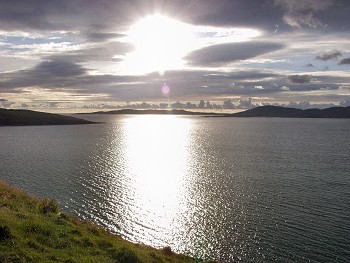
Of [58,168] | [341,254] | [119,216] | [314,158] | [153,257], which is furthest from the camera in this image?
[314,158]

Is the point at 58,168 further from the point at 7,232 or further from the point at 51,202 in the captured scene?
the point at 7,232

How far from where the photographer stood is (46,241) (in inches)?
1059

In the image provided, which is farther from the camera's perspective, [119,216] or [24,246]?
[119,216]

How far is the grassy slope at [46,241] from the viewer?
78.2 feet

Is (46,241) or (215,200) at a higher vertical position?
(46,241)

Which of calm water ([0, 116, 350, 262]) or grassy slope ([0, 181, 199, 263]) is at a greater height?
grassy slope ([0, 181, 199, 263])

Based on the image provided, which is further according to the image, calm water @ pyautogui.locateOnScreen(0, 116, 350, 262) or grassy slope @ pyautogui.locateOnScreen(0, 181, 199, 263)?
calm water @ pyautogui.locateOnScreen(0, 116, 350, 262)

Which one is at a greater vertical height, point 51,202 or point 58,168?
point 51,202

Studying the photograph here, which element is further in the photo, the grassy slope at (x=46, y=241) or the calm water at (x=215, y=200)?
the calm water at (x=215, y=200)

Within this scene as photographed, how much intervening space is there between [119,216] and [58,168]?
5047 cm

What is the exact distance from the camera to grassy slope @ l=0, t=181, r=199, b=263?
2384cm

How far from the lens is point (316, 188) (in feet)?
245

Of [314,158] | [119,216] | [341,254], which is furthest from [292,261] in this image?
[314,158]

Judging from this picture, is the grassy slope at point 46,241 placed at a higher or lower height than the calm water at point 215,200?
higher
